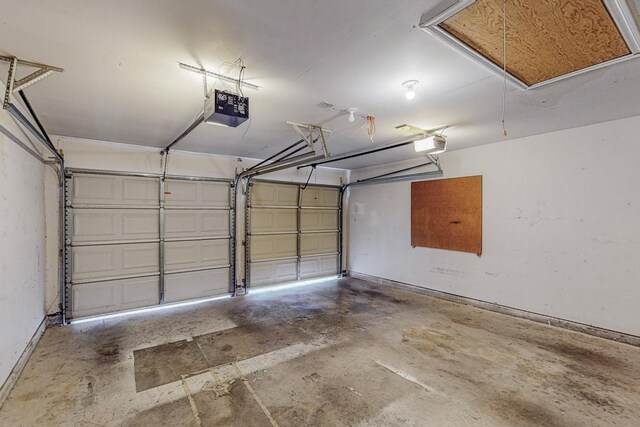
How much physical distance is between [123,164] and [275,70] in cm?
354

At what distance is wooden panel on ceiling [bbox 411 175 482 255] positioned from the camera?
4.71 meters

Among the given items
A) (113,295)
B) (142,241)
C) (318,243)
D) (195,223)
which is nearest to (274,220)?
(318,243)

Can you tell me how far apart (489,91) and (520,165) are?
7.26 feet

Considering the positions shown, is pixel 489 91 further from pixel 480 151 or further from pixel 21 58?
pixel 21 58

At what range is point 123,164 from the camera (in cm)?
443

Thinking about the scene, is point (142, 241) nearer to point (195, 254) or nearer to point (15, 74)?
point (195, 254)

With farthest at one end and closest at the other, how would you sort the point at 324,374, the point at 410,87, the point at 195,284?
the point at 195,284 → the point at 324,374 → the point at 410,87

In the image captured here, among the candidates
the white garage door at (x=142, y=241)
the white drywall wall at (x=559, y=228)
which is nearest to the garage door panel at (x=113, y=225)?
the white garage door at (x=142, y=241)

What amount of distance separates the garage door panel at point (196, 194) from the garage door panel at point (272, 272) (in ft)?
4.62

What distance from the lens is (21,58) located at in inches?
78.0

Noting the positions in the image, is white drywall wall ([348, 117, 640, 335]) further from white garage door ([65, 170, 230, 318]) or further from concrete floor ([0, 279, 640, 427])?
white garage door ([65, 170, 230, 318])

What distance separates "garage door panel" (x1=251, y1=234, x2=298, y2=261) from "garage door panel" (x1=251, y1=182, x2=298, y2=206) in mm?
696

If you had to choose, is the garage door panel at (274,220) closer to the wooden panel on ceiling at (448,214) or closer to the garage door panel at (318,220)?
the garage door panel at (318,220)


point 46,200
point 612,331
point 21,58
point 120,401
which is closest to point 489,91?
point 612,331
